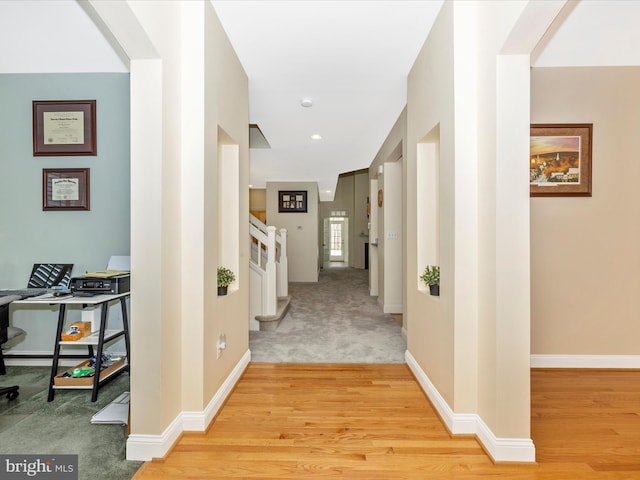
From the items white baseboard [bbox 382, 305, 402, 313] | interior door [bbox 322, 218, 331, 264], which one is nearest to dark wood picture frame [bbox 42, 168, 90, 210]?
white baseboard [bbox 382, 305, 402, 313]

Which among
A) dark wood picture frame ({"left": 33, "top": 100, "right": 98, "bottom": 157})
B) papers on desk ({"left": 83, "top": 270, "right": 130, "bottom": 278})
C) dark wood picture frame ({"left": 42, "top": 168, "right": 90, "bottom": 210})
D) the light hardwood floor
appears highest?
dark wood picture frame ({"left": 33, "top": 100, "right": 98, "bottom": 157})

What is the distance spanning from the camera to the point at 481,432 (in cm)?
176

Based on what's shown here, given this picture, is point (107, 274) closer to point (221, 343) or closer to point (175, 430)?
point (221, 343)

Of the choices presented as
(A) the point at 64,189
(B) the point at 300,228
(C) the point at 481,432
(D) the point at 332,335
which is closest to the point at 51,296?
(A) the point at 64,189

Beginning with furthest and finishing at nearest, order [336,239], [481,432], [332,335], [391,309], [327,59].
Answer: [336,239] → [391,309] → [332,335] → [327,59] → [481,432]

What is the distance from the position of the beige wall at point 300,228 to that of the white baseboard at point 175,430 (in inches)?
226

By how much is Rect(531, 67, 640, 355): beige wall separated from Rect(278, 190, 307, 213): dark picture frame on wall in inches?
229

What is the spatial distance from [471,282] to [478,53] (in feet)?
4.44

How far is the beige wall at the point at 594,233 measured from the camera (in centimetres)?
273

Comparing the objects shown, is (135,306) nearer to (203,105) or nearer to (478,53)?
(203,105)

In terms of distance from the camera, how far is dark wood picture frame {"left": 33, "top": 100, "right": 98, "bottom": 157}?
274cm

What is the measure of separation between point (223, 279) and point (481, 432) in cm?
190

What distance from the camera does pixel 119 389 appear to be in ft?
7.95

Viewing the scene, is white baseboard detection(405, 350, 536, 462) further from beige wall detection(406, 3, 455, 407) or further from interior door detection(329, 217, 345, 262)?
interior door detection(329, 217, 345, 262)
